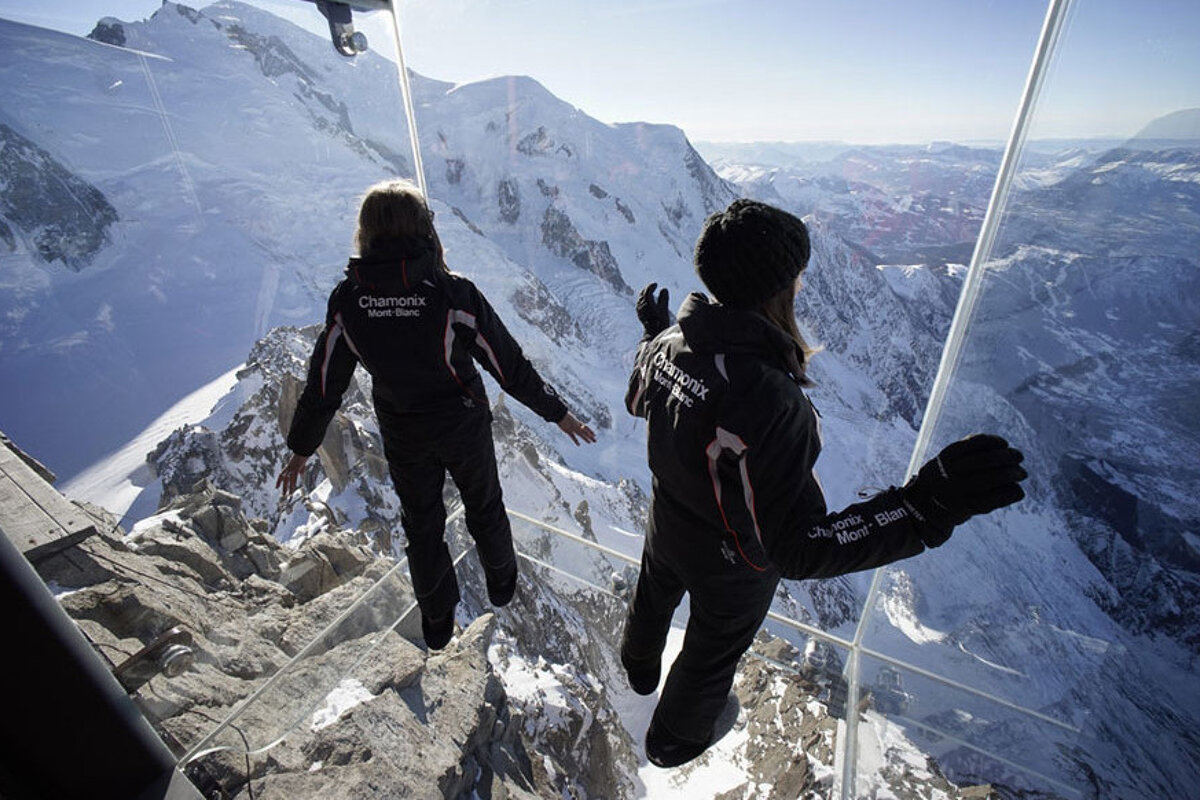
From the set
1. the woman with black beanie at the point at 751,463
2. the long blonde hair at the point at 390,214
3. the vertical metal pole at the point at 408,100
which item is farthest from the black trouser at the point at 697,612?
the vertical metal pole at the point at 408,100

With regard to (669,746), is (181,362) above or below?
below

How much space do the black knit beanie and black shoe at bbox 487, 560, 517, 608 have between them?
6.01ft

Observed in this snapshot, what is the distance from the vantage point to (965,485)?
97cm

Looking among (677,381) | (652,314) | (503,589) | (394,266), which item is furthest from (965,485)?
(503,589)

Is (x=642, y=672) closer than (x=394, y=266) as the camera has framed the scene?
No

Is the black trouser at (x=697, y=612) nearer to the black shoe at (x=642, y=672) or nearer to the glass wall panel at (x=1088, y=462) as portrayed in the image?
the black shoe at (x=642, y=672)

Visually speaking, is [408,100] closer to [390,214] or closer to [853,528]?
[390,214]

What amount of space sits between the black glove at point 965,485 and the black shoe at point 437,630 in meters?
2.18

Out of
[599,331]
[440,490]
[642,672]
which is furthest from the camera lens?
[599,331]

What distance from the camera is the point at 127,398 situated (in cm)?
1970

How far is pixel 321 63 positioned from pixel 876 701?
65060 mm

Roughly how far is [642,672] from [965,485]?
1.50 metres

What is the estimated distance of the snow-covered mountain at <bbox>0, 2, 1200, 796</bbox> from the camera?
191 centimetres

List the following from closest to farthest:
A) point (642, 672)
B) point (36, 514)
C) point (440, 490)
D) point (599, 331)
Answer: point (642, 672), point (440, 490), point (36, 514), point (599, 331)
